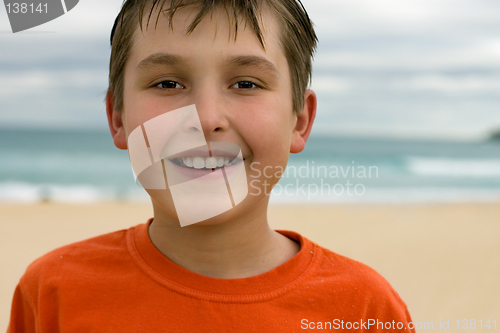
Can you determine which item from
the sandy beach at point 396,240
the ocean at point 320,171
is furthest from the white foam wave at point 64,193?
the sandy beach at point 396,240

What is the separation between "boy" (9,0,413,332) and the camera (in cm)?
147

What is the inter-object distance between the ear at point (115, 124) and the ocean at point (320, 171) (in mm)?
7341

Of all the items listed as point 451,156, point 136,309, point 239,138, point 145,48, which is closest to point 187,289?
point 136,309

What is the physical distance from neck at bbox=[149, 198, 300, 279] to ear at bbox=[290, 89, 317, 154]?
0.25m

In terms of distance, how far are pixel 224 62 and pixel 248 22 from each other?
18 centimetres

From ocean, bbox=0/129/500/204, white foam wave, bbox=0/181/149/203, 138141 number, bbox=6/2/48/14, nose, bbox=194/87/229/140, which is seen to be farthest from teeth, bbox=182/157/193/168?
white foam wave, bbox=0/181/149/203

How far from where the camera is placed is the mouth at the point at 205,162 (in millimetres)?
1498

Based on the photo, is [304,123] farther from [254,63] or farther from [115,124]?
[115,124]

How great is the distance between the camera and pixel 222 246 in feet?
5.48

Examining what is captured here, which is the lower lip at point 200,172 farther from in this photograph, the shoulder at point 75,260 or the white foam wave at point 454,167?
the white foam wave at point 454,167

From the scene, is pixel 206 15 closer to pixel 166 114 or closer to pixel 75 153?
pixel 166 114

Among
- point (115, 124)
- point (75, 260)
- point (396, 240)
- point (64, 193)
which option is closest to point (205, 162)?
point (115, 124)

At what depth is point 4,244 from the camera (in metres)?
7.02

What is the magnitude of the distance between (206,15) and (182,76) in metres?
0.21
